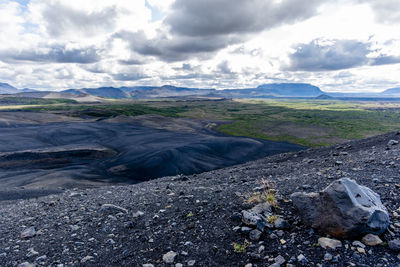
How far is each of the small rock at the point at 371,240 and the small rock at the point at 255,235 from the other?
3044 millimetres

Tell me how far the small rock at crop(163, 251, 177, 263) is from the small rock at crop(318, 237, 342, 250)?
184 inches

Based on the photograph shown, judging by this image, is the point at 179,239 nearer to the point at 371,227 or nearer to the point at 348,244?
the point at 348,244

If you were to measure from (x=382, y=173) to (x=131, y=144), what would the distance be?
56054 millimetres

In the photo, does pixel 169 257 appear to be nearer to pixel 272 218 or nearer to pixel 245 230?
pixel 245 230

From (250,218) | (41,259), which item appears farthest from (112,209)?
(250,218)

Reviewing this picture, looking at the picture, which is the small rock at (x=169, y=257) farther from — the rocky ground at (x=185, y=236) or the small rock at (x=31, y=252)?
the small rock at (x=31, y=252)

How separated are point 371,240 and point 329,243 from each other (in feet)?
3.75

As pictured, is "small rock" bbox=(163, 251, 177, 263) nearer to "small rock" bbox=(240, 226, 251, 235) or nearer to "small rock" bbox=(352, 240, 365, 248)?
"small rock" bbox=(240, 226, 251, 235)

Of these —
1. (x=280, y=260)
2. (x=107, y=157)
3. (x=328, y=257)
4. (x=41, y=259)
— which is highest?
(x=328, y=257)

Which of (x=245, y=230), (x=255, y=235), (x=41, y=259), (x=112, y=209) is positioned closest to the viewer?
(x=255, y=235)

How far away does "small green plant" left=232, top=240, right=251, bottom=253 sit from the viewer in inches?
285

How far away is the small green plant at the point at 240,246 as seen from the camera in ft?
23.7

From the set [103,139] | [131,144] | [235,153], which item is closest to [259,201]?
[235,153]

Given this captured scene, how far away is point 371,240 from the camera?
652 cm
